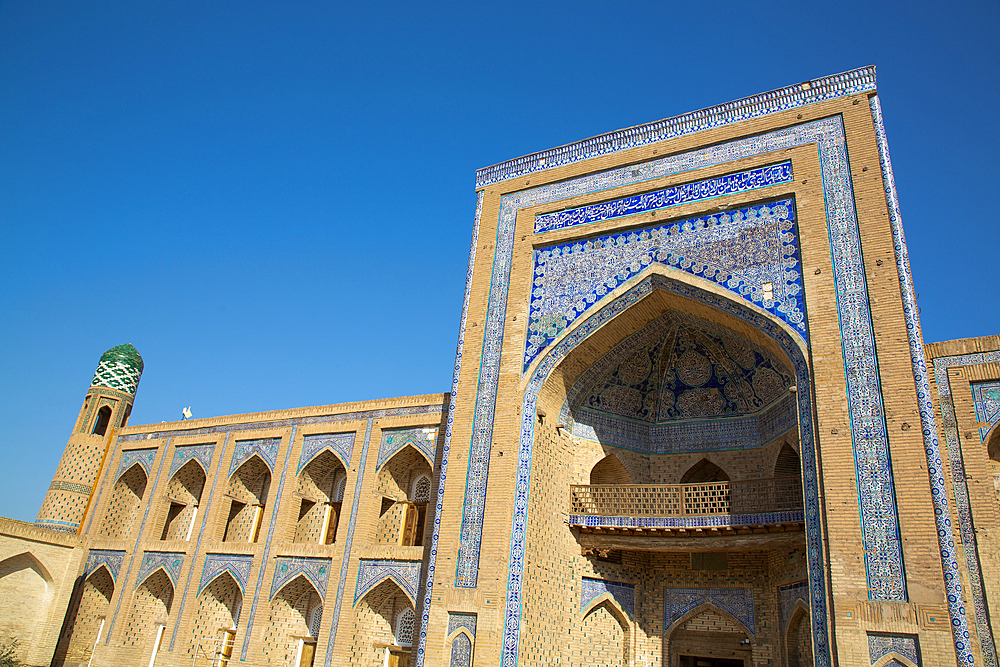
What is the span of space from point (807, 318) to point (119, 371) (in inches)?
501

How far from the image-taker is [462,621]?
7543 mm

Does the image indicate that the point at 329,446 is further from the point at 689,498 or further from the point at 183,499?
the point at 689,498

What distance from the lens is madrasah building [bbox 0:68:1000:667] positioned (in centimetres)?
620

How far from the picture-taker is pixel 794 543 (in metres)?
7.34

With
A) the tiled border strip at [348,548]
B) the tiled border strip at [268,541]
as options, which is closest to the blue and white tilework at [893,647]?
the tiled border strip at [348,548]

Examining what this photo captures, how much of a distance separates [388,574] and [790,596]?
4.88 m

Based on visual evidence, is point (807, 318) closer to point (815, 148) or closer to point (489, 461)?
point (815, 148)

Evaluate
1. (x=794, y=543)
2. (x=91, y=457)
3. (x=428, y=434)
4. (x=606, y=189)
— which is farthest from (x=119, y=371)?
(x=794, y=543)

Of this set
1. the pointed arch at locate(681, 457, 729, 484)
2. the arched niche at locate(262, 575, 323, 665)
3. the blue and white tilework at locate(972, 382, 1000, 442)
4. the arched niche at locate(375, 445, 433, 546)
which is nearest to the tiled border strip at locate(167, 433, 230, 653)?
the arched niche at locate(262, 575, 323, 665)

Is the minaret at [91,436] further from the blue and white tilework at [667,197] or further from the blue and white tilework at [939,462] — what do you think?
the blue and white tilework at [939,462]

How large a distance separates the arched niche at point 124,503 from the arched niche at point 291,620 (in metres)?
3.84

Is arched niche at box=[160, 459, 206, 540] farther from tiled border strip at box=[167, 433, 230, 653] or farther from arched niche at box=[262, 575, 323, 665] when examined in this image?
arched niche at box=[262, 575, 323, 665]

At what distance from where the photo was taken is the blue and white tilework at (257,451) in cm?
1152

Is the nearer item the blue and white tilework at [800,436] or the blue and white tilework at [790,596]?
the blue and white tilework at [800,436]
